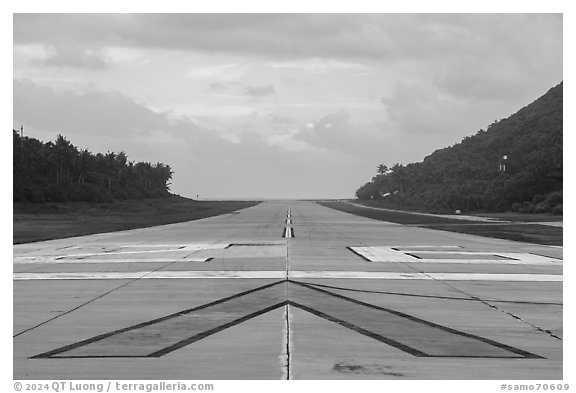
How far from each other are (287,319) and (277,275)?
20.2 ft

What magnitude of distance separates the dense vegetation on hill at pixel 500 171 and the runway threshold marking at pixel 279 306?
6699 centimetres

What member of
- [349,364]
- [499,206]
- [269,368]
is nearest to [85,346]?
[269,368]

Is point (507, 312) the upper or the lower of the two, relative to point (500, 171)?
lower

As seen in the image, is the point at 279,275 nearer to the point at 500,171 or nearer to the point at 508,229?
the point at 508,229

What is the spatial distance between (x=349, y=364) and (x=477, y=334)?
2712 mm

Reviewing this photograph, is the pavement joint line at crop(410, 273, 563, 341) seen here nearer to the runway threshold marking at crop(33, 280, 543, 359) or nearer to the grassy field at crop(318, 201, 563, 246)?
the runway threshold marking at crop(33, 280, 543, 359)

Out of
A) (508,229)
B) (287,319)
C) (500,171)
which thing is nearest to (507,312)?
(287,319)

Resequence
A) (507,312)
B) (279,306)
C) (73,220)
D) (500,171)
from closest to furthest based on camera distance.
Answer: (507,312) → (279,306) → (73,220) → (500,171)

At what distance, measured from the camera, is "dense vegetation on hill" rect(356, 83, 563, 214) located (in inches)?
3489

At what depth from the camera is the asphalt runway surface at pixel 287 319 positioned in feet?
26.1

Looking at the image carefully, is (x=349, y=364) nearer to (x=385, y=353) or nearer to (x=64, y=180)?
(x=385, y=353)

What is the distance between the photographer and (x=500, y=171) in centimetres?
11525

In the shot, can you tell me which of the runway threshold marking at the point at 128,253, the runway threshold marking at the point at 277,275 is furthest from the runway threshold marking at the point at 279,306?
the runway threshold marking at the point at 128,253

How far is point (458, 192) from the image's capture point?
10419cm
